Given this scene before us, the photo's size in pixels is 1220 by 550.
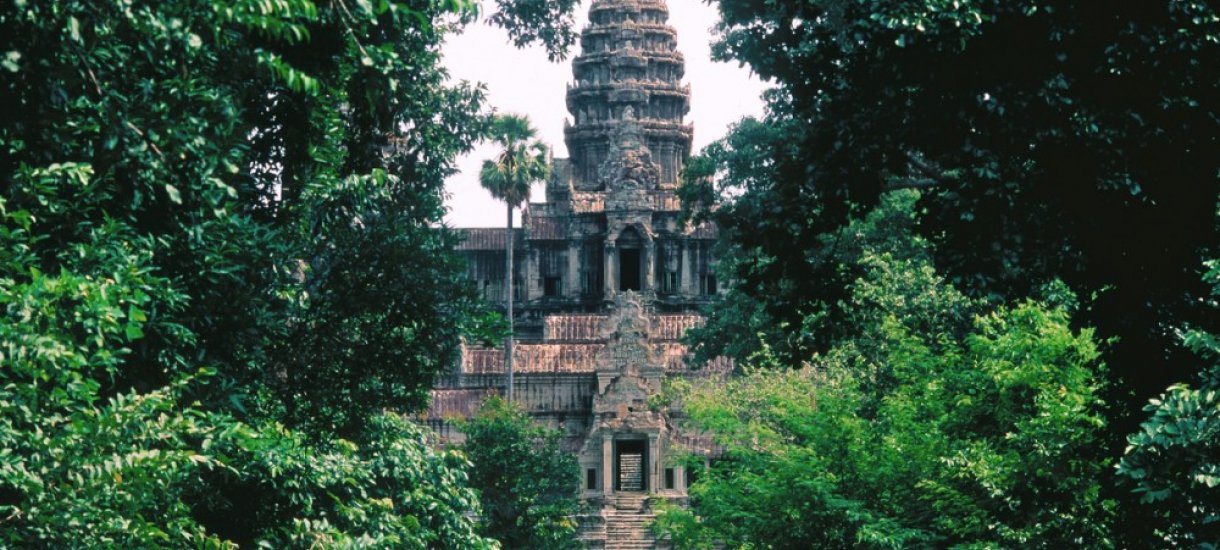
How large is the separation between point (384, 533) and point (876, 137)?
9094mm

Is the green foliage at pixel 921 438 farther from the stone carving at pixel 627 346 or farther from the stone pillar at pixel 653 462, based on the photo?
the stone carving at pixel 627 346

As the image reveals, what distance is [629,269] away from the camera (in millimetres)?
84688

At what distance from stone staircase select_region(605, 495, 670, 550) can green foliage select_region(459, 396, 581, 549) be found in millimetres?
5963

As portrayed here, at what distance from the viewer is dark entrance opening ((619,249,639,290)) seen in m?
84.3

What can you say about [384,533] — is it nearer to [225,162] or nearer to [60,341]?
[225,162]

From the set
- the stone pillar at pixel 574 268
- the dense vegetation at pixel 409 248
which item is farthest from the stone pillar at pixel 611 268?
the dense vegetation at pixel 409 248

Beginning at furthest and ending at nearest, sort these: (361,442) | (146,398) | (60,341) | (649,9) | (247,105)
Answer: (649,9) < (361,442) < (247,105) < (146,398) < (60,341)

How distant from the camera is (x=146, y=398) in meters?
15.8

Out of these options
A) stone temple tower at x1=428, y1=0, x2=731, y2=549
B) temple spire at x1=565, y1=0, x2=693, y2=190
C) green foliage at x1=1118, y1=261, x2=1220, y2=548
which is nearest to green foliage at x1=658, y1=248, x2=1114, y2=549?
green foliage at x1=1118, y1=261, x2=1220, y2=548

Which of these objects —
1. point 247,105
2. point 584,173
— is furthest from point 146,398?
point 584,173

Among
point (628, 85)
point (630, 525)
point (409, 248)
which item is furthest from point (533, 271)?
point (409, 248)

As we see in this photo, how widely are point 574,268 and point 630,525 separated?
27.4 m

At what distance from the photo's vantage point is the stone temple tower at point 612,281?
61.5 m

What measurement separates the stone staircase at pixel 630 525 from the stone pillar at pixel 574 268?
2525 cm
